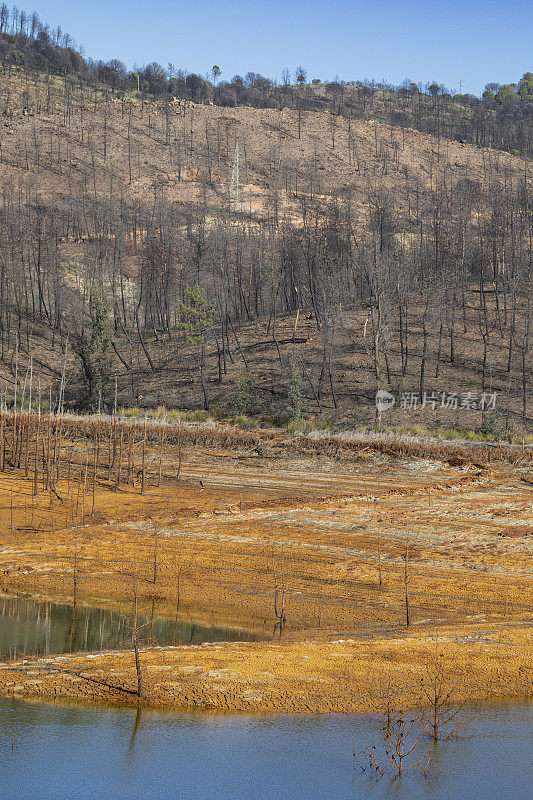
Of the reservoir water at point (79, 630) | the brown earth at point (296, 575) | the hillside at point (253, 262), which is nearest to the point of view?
the brown earth at point (296, 575)

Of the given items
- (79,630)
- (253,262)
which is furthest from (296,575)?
(253,262)

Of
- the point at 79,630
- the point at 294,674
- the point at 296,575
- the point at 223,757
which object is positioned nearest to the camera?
the point at 223,757

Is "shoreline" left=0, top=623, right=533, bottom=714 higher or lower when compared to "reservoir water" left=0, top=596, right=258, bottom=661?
higher

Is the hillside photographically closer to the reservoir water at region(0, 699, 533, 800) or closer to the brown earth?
the brown earth

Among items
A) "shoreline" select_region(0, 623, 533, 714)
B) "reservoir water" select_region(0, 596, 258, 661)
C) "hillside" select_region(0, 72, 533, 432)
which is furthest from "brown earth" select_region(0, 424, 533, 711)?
"hillside" select_region(0, 72, 533, 432)

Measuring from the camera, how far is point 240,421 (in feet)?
164

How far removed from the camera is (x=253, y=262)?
8831 centimetres

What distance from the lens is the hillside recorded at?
57812mm

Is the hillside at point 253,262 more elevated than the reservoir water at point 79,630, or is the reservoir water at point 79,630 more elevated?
the hillside at point 253,262

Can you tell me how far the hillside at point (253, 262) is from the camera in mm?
57812

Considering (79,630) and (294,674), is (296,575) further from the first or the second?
(294,674)

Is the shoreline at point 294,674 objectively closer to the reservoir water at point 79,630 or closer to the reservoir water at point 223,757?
the reservoir water at point 223,757

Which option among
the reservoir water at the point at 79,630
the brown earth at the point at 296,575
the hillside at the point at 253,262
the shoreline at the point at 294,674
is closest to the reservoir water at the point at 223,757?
the shoreline at the point at 294,674

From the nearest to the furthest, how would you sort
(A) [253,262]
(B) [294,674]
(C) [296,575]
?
1. (B) [294,674]
2. (C) [296,575]
3. (A) [253,262]
